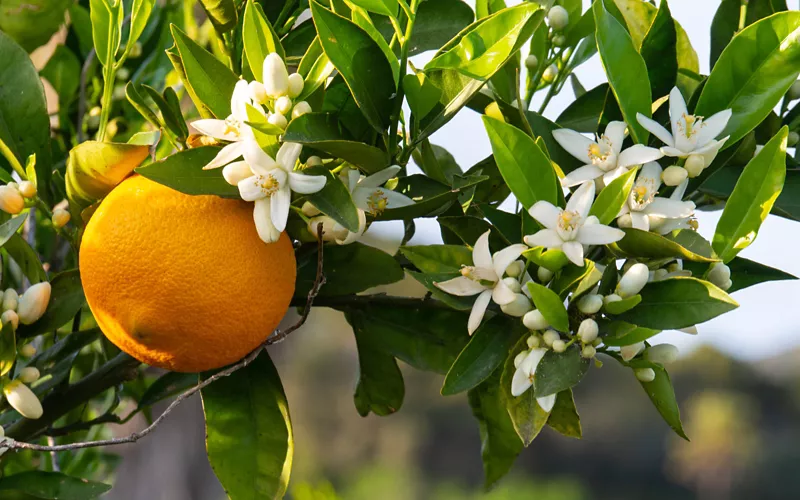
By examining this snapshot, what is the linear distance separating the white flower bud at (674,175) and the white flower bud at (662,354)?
0.09 metres

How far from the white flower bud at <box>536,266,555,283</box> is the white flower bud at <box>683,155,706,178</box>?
0.32 feet

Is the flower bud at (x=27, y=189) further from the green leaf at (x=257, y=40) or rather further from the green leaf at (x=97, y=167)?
the green leaf at (x=257, y=40)

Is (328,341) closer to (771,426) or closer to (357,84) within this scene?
(771,426)

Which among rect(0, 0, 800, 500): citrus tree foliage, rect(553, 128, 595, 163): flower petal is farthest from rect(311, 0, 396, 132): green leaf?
rect(553, 128, 595, 163): flower petal

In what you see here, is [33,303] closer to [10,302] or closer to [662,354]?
[10,302]

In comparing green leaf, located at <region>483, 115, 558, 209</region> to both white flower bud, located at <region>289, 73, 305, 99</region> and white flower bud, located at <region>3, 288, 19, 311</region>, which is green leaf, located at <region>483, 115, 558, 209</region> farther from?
white flower bud, located at <region>3, 288, 19, 311</region>

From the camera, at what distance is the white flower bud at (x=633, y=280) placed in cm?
47

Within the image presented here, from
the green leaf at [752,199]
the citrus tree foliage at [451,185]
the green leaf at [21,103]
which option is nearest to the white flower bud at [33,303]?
the citrus tree foliage at [451,185]

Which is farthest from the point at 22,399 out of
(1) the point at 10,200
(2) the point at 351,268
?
(2) the point at 351,268

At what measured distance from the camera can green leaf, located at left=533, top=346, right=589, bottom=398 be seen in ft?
1.54

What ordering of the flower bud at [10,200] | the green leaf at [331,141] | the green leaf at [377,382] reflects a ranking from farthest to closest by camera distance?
the green leaf at [377,382], the flower bud at [10,200], the green leaf at [331,141]

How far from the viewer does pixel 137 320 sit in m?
0.49

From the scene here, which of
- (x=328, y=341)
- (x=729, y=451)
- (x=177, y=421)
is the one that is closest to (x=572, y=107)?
(x=177, y=421)

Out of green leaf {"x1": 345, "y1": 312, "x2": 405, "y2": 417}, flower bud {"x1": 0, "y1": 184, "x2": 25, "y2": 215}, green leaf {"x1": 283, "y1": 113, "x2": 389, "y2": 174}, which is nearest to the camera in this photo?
green leaf {"x1": 283, "y1": 113, "x2": 389, "y2": 174}
